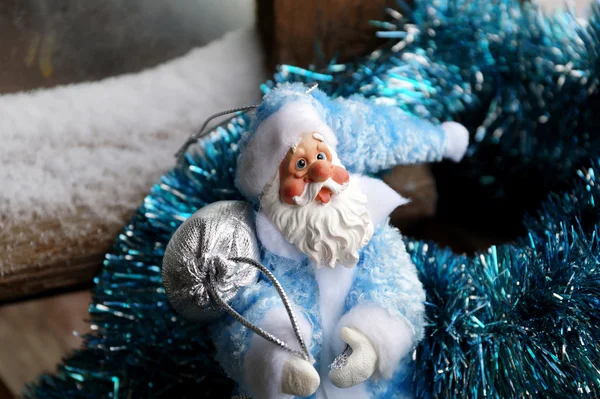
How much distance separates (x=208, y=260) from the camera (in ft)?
1.62

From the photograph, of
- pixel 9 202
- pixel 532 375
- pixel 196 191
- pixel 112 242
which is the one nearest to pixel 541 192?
pixel 532 375

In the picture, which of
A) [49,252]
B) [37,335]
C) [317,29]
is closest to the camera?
[49,252]

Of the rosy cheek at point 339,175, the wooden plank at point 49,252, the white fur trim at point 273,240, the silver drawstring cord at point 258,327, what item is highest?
the rosy cheek at point 339,175

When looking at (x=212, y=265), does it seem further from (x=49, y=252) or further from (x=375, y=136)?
(x=49, y=252)

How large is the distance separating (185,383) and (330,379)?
0.26 metres

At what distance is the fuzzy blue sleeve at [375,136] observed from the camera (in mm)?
552

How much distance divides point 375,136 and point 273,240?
0.14 m

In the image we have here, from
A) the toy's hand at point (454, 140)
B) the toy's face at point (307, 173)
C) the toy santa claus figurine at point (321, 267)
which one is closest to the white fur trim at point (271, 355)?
the toy santa claus figurine at point (321, 267)

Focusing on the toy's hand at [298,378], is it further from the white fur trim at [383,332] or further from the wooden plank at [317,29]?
the wooden plank at [317,29]

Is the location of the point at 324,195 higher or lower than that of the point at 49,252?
higher

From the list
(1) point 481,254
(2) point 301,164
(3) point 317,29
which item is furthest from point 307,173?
(3) point 317,29

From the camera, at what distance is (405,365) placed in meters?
0.54

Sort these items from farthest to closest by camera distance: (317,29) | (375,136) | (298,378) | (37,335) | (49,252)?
(37,335)
(317,29)
(49,252)
(375,136)
(298,378)

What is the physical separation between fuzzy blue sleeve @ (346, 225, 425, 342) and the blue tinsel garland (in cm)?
5
